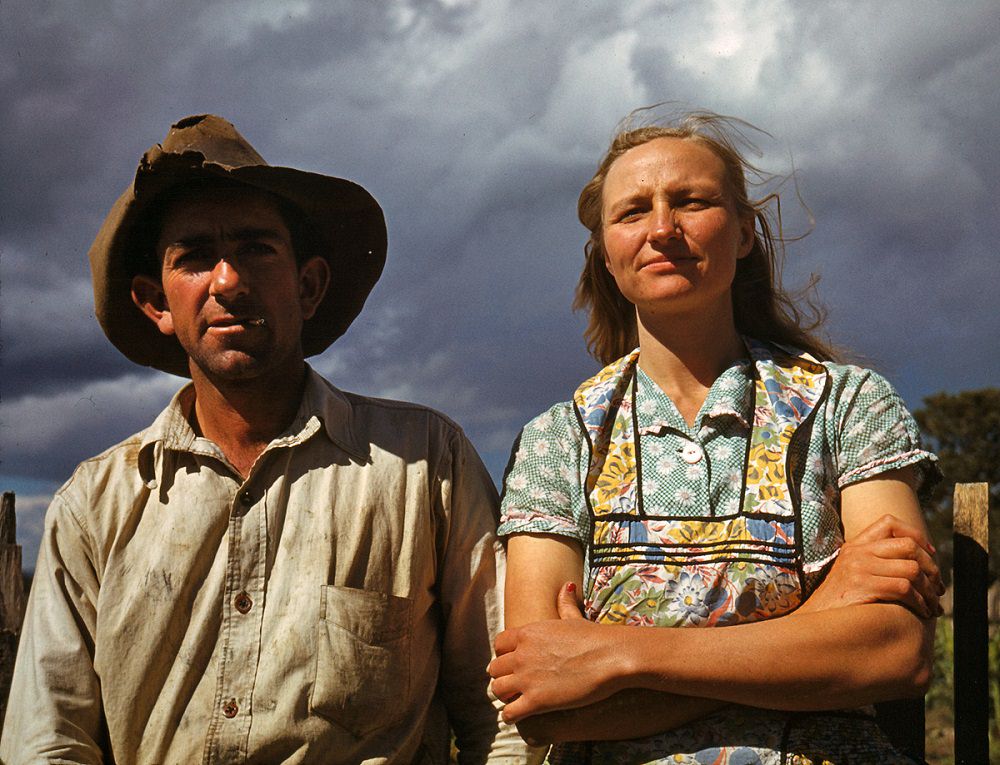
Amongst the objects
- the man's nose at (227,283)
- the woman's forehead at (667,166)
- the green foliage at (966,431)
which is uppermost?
the green foliage at (966,431)

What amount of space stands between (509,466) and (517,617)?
0.55m

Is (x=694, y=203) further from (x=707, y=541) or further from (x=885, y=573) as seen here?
(x=885, y=573)

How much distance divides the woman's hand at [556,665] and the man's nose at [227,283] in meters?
1.41

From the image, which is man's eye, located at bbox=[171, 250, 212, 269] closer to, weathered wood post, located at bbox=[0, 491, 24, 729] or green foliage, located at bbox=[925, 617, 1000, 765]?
weathered wood post, located at bbox=[0, 491, 24, 729]

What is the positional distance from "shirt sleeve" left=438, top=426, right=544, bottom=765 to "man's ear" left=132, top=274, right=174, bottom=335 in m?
1.18

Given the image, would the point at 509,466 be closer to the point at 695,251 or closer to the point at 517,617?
the point at 517,617

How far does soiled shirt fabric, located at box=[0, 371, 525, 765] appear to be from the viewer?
3439 millimetres

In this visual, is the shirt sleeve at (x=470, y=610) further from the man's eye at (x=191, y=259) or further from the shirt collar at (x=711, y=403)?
the man's eye at (x=191, y=259)

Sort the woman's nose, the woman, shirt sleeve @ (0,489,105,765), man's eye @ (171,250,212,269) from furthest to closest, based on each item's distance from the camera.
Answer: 1. man's eye @ (171,250,212,269)
2. shirt sleeve @ (0,489,105,765)
3. the woman's nose
4. the woman

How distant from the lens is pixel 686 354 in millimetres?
3496

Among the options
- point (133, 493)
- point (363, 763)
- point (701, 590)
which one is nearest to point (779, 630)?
point (701, 590)

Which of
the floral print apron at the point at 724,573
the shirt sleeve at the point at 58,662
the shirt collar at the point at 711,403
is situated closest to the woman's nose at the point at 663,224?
the shirt collar at the point at 711,403

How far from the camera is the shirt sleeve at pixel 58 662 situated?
3.49m

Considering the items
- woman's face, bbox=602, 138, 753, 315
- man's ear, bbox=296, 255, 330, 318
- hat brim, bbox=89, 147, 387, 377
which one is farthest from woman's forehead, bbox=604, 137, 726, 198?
man's ear, bbox=296, 255, 330, 318
